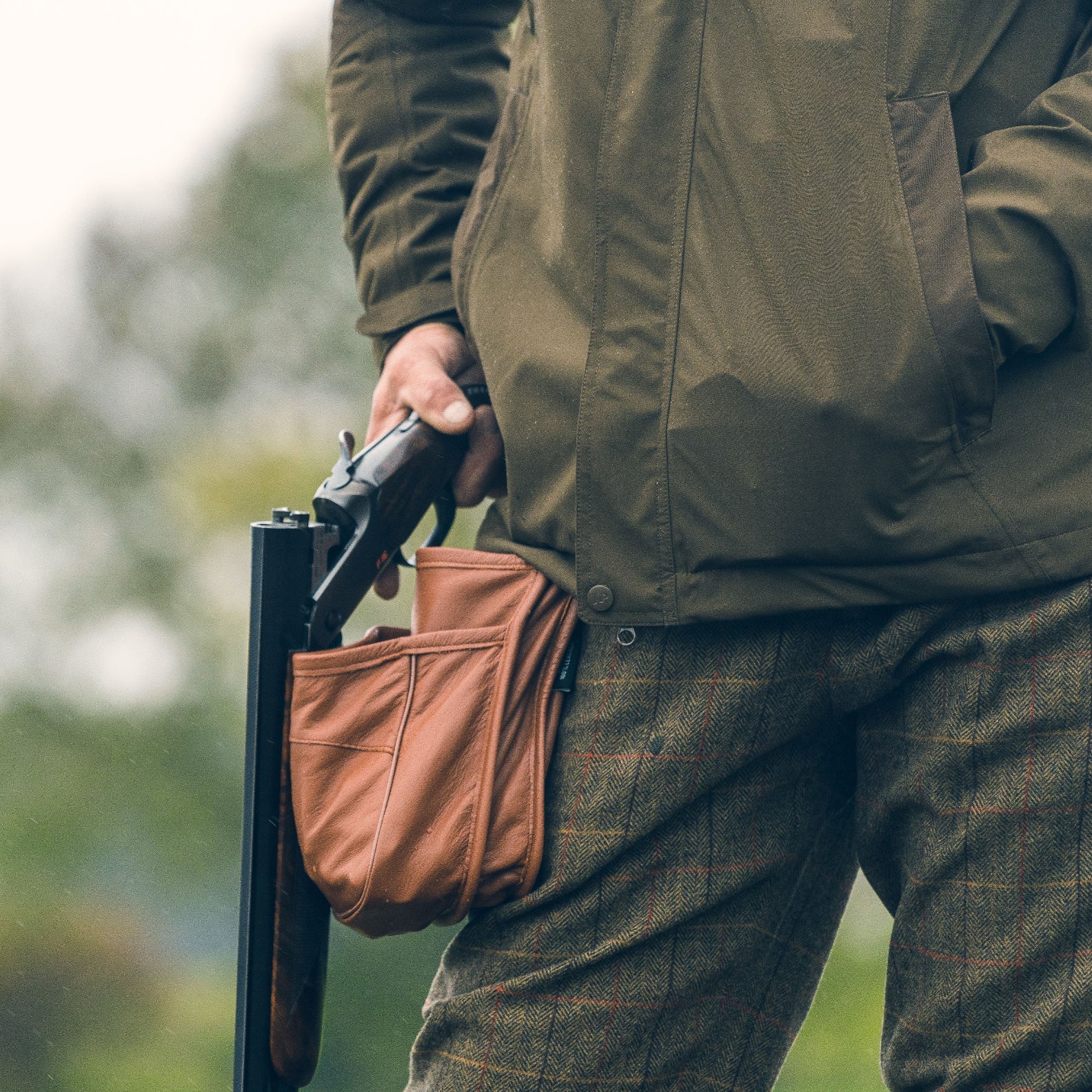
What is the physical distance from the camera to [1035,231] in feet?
2.61

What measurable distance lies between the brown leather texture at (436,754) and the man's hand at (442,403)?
0.13 meters

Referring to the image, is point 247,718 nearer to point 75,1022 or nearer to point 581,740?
point 581,740

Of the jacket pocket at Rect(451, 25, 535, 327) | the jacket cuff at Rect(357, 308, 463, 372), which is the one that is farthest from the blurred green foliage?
the jacket pocket at Rect(451, 25, 535, 327)

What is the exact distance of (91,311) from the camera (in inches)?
179

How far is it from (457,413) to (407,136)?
289 millimetres

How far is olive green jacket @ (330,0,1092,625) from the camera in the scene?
792mm

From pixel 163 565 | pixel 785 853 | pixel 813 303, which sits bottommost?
pixel 163 565

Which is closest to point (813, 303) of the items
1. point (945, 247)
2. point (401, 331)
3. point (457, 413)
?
point (945, 247)

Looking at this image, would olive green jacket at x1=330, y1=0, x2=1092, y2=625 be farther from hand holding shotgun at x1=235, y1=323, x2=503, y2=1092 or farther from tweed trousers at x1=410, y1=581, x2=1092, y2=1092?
hand holding shotgun at x1=235, y1=323, x2=503, y2=1092

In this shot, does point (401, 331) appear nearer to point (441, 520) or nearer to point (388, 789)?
point (441, 520)

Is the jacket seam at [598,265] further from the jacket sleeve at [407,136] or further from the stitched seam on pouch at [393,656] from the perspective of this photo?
the jacket sleeve at [407,136]

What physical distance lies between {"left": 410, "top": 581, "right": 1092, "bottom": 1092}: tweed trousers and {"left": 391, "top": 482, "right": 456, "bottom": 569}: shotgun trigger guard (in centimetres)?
23

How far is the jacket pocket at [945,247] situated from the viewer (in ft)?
2.56

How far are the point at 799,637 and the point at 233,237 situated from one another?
4203 millimetres
